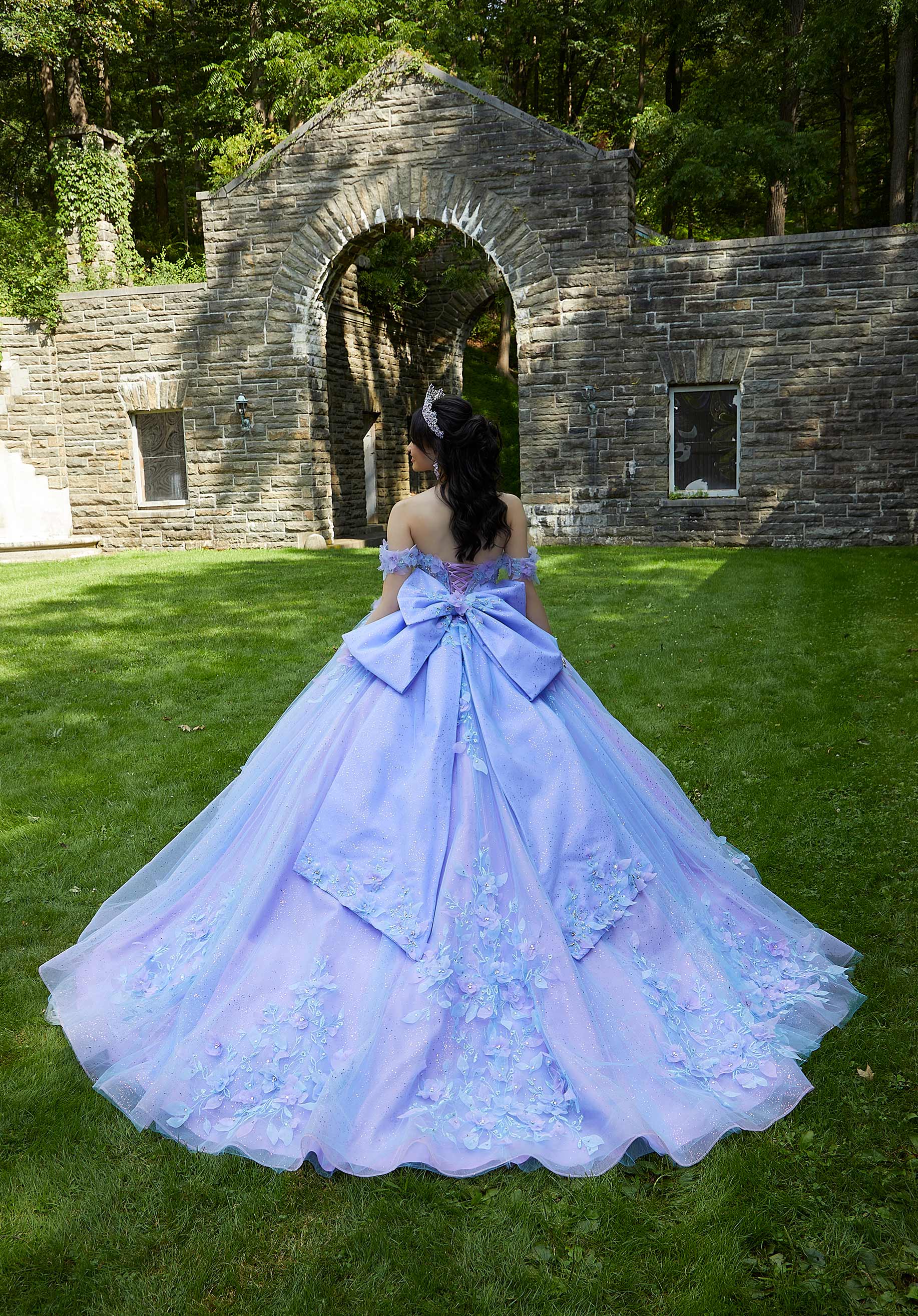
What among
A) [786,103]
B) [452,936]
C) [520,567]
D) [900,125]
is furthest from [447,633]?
[900,125]

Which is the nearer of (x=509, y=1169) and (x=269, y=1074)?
(x=509, y=1169)

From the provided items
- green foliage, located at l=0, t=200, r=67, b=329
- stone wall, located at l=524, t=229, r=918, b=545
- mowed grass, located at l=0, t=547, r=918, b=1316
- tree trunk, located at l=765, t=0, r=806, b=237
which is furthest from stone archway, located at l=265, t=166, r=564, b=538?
mowed grass, located at l=0, t=547, r=918, b=1316

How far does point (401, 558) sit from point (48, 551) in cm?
1391

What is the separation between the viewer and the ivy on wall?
16.4 metres

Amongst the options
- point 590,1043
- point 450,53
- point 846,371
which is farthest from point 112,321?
point 590,1043

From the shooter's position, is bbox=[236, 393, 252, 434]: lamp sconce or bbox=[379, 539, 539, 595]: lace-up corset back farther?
bbox=[236, 393, 252, 434]: lamp sconce

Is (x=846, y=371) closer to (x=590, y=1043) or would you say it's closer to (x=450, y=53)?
(x=450, y=53)

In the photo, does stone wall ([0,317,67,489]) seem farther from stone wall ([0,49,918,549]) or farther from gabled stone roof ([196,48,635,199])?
gabled stone roof ([196,48,635,199])

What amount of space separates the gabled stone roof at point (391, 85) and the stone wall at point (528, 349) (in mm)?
40

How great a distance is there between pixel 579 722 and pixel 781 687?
406 centimetres

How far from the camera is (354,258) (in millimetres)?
15742

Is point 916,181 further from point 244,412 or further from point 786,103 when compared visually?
point 244,412

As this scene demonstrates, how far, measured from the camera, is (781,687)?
6.86 m
